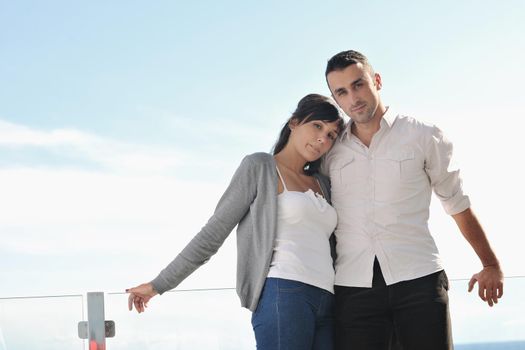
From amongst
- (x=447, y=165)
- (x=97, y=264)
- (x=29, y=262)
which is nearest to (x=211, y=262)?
(x=447, y=165)

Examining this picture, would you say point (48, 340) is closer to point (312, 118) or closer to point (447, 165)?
point (312, 118)

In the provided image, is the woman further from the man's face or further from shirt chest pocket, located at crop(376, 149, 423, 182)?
shirt chest pocket, located at crop(376, 149, 423, 182)

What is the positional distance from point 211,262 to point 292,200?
1.34 ft

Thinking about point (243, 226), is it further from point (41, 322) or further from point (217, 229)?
point (41, 322)

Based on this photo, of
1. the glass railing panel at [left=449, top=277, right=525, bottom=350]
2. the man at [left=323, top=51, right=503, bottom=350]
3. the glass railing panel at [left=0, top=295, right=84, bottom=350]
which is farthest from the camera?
the glass railing panel at [left=449, top=277, right=525, bottom=350]

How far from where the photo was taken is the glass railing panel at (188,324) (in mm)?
3430

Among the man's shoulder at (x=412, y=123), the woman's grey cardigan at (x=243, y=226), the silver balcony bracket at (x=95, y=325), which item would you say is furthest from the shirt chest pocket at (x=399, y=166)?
the silver balcony bracket at (x=95, y=325)

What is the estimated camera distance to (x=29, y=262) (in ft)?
60.6

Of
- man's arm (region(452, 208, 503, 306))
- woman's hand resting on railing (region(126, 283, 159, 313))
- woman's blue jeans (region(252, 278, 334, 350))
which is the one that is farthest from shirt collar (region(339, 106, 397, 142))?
woman's hand resting on railing (region(126, 283, 159, 313))

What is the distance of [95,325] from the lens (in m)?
3.40

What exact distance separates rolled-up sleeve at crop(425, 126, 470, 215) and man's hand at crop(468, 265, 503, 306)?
252 mm

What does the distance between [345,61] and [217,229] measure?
0.78 m

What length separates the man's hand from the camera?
118 inches

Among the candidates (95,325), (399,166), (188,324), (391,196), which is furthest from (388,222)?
(95,325)
